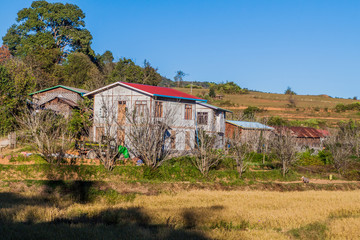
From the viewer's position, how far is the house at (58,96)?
128ft

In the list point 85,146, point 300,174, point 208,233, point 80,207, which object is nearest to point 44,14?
point 85,146

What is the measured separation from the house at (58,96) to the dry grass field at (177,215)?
61.2ft

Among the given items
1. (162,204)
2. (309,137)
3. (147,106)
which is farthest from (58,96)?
(309,137)

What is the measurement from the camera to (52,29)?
230 feet

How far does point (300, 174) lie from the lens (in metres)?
33.2

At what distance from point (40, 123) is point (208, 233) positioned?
1813 centimetres

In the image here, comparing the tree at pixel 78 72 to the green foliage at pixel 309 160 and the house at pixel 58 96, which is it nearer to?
the house at pixel 58 96

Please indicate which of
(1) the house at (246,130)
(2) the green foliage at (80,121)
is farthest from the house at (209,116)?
(2) the green foliage at (80,121)

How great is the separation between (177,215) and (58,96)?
31.8 m

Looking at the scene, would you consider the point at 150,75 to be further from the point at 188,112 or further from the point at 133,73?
the point at 188,112

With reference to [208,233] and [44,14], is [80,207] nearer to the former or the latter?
[208,233]

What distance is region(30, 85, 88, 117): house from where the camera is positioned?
128ft

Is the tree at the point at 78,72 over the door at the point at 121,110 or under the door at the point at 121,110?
over

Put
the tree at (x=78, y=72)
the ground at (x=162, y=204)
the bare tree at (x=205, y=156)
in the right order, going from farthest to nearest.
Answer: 1. the tree at (x=78, y=72)
2. the bare tree at (x=205, y=156)
3. the ground at (x=162, y=204)
